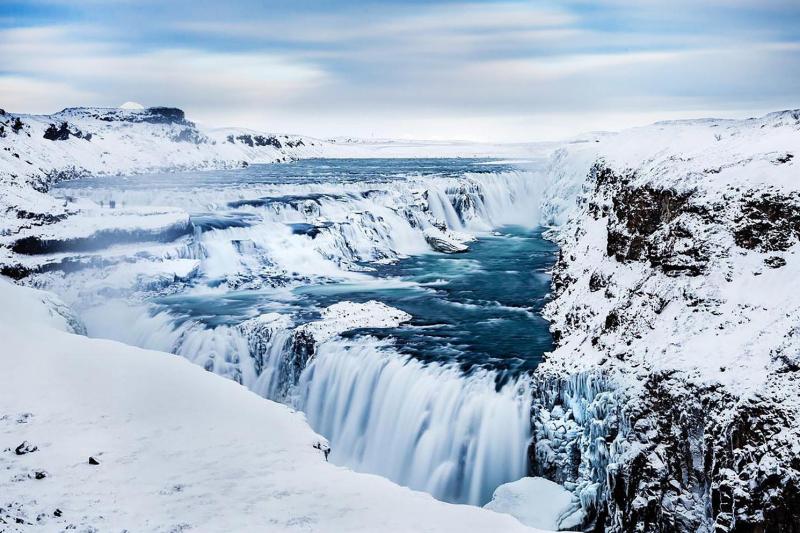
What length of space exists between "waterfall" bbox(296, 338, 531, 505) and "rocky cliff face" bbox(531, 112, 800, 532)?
2.77 ft

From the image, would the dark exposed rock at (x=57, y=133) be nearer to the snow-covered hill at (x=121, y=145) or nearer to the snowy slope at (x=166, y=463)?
the snow-covered hill at (x=121, y=145)

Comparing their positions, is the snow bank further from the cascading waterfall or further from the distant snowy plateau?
the cascading waterfall

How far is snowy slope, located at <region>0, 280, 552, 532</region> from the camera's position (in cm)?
712

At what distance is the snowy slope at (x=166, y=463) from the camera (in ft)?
23.4

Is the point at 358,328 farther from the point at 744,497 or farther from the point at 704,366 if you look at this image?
the point at 744,497

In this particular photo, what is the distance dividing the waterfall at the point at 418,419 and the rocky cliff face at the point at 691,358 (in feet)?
2.77

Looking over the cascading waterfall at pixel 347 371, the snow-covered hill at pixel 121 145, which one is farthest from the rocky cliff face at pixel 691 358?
the snow-covered hill at pixel 121 145

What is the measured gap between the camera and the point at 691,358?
32.1ft

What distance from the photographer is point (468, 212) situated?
4650cm

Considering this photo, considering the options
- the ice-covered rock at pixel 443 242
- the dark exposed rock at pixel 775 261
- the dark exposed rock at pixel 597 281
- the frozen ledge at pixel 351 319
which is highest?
the dark exposed rock at pixel 775 261

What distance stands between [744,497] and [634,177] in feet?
30.0

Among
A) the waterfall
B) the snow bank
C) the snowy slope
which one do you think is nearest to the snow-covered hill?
the waterfall

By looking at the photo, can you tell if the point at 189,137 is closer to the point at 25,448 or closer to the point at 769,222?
the point at 25,448

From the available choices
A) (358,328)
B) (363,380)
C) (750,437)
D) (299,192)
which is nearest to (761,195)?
(750,437)
